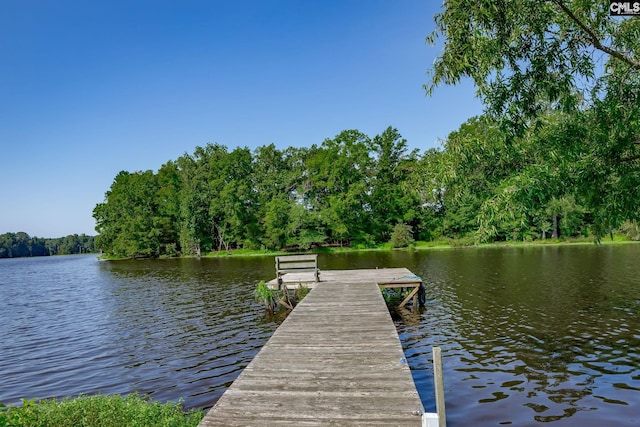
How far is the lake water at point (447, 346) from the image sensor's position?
339 inches

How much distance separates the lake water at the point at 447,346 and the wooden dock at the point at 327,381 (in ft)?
6.78

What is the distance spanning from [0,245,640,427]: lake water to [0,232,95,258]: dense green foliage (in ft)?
634

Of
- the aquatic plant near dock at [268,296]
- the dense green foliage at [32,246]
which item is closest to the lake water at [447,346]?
the aquatic plant near dock at [268,296]

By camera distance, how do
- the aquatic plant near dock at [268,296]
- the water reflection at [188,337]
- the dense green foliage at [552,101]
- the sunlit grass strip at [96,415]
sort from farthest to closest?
the aquatic plant near dock at [268,296] < the water reflection at [188,337] < the dense green foliage at [552,101] < the sunlit grass strip at [96,415]

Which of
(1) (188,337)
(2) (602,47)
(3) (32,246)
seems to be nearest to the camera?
(2) (602,47)

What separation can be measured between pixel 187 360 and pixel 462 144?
34.3 ft

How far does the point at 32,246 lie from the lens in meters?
188

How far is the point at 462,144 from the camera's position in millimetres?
9070

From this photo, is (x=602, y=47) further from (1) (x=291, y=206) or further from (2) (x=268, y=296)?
(1) (x=291, y=206)

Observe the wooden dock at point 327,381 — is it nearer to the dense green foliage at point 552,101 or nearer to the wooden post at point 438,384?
the wooden post at point 438,384

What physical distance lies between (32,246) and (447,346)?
228278mm

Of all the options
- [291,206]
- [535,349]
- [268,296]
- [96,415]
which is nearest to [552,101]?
[535,349]

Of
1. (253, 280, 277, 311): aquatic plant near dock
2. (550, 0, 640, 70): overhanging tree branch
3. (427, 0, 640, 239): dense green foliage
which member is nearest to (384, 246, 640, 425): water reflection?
(427, 0, 640, 239): dense green foliage

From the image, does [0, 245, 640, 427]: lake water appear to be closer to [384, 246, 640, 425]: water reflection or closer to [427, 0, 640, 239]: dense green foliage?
[384, 246, 640, 425]: water reflection
